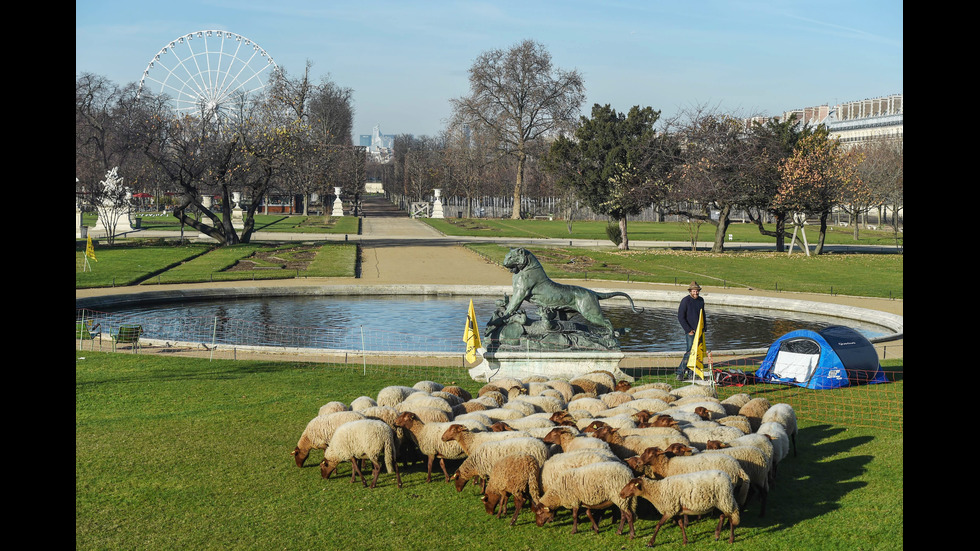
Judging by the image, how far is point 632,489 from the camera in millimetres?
8734

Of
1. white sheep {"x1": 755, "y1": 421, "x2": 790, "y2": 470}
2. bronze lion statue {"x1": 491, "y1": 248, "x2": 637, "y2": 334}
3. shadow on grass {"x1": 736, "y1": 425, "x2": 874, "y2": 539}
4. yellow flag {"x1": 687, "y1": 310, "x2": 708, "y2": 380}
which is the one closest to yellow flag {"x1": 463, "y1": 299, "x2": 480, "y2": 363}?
bronze lion statue {"x1": 491, "y1": 248, "x2": 637, "y2": 334}

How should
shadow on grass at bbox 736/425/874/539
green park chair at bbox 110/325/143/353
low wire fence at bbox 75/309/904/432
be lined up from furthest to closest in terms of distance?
1. green park chair at bbox 110/325/143/353
2. low wire fence at bbox 75/309/904/432
3. shadow on grass at bbox 736/425/874/539

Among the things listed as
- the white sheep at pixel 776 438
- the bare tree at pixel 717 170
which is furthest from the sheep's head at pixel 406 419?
the bare tree at pixel 717 170

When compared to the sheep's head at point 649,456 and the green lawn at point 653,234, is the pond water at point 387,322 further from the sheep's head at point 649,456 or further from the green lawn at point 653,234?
Answer: the green lawn at point 653,234

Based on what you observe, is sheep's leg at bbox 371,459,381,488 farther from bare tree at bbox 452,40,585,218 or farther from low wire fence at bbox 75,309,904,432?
bare tree at bbox 452,40,585,218

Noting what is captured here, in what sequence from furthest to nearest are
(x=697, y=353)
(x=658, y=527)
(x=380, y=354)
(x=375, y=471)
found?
(x=380, y=354)
(x=697, y=353)
(x=375, y=471)
(x=658, y=527)

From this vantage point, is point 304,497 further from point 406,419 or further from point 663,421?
point 663,421

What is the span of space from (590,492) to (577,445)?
0.99 meters

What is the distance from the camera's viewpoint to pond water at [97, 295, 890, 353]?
21906 millimetres

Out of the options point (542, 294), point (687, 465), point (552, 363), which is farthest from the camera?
point (542, 294)

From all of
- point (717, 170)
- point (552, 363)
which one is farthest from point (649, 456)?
point (717, 170)

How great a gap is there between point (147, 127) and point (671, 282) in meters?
32.8

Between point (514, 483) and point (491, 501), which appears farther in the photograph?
point (491, 501)

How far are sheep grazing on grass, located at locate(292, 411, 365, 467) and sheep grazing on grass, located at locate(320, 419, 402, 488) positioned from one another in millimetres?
408
